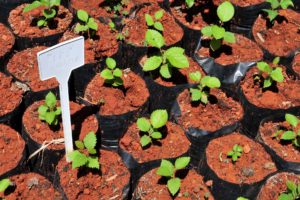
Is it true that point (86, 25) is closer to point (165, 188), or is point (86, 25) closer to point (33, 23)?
point (33, 23)

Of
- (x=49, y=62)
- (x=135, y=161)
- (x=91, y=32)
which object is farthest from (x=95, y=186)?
(x=91, y=32)

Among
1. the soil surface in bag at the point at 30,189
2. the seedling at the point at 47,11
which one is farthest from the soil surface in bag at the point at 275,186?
the seedling at the point at 47,11

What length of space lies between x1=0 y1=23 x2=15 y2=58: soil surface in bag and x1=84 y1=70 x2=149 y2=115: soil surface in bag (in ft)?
2.65

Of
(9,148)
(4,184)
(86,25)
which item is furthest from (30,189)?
(86,25)

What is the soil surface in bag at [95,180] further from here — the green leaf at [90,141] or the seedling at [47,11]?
the seedling at [47,11]

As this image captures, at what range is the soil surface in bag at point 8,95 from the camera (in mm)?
3156

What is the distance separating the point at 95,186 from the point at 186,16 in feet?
6.54

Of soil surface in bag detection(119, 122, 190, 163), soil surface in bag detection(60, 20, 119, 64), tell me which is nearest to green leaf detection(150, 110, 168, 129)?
soil surface in bag detection(119, 122, 190, 163)

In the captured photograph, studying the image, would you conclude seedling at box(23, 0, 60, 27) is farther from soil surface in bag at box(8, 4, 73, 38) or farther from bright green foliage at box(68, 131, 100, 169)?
bright green foliage at box(68, 131, 100, 169)

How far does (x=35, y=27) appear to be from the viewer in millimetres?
3828

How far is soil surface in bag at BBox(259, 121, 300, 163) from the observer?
9.98 ft

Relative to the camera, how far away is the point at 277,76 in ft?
10.8

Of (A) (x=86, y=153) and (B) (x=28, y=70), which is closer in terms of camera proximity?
(A) (x=86, y=153)

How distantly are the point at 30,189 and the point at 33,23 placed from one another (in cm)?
170
